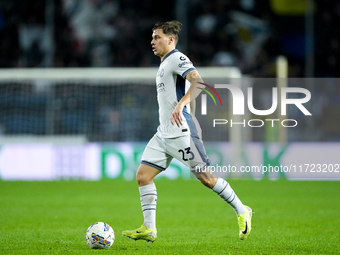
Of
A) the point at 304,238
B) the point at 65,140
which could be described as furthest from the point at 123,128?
the point at 304,238

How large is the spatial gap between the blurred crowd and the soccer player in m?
12.0

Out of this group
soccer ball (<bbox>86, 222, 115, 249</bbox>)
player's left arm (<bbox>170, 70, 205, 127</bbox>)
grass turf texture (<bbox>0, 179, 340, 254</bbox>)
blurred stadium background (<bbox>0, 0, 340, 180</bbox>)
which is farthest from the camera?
blurred stadium background (<bbox>0, 0, 340, 180</bbox>)

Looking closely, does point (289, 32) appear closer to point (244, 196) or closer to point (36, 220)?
point (244, 196)

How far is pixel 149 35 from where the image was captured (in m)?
18.8

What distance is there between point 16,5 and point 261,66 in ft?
27.4

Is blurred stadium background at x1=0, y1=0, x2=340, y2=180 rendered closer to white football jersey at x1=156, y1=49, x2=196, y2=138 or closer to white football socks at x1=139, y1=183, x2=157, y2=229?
white football jersey at x1=156, y1=49, x2=196, y2=138

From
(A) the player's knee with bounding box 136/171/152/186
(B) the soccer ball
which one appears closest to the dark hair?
(A) the player's knee with bounding box 136/171/152/186

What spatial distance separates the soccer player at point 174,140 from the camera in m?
5.33

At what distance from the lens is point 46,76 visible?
47.6 ft

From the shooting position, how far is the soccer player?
5328 millimetres

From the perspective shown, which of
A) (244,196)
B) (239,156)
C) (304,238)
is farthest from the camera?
(239,156)

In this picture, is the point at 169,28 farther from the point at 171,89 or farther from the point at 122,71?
the point at 122,71

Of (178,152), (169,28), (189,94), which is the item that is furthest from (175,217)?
(169,28)

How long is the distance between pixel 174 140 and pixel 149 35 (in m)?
13.8
